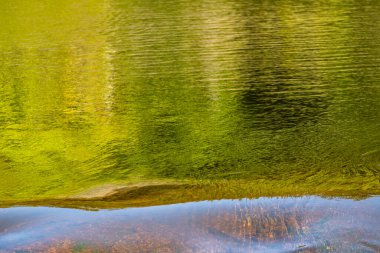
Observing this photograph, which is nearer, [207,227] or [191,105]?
[207,227]

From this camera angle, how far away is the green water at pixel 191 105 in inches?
416

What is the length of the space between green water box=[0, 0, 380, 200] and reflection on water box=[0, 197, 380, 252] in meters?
1.27

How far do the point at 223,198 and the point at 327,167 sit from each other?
2356mm

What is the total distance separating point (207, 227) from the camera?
24.1 ft

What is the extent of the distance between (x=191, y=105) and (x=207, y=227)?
7917 millimetres

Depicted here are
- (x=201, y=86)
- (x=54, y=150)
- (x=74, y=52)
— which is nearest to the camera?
(x=54, y=150)

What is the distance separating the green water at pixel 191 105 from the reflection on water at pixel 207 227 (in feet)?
4.17

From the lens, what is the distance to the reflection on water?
685 centimetres

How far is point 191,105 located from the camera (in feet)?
49.6

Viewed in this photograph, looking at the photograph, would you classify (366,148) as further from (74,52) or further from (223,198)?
(74,52)

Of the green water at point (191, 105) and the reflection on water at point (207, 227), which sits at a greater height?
the reflection on water at point (207, 227)

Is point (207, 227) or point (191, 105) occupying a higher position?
point (207, 227)

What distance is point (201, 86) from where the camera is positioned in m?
17.1

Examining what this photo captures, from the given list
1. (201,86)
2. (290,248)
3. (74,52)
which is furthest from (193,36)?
(290,248)
